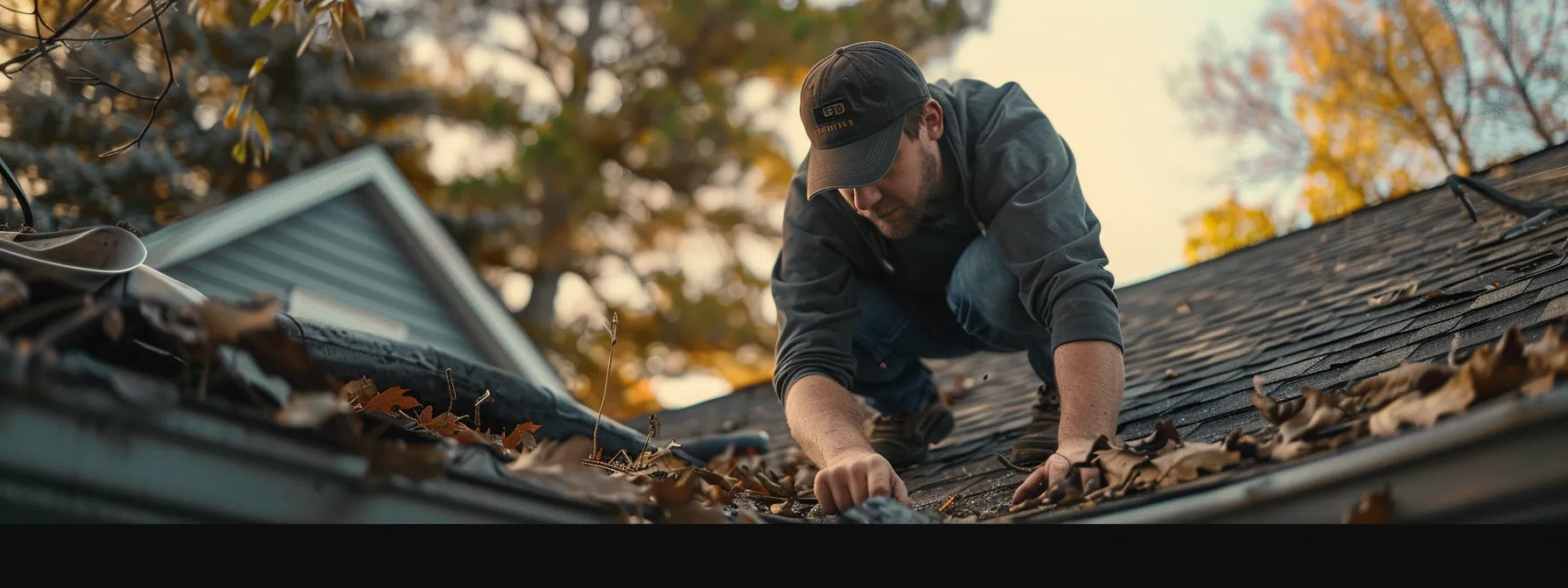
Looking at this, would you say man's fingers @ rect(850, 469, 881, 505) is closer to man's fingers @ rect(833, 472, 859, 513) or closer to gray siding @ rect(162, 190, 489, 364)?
man's fingers @ rect(833, 472, 859, 513)

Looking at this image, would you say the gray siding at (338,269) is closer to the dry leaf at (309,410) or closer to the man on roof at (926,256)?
the man on roof at (926,256)

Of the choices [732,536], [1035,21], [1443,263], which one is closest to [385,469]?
[732,536]

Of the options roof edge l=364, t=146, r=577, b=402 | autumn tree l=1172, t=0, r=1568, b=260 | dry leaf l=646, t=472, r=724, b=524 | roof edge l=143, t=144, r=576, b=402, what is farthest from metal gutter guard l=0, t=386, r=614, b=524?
autumn tree l=1172, t=0, r=1568, b=260

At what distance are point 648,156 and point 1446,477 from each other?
14712 millimetres

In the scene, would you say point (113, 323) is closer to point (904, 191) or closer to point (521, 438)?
point (521, 438)

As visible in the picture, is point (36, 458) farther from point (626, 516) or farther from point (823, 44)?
point (823, 44)

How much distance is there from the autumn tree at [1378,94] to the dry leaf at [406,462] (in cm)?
1798

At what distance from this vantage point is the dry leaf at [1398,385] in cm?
142

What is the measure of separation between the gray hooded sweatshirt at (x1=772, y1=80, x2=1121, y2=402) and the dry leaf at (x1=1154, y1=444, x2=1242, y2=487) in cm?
63

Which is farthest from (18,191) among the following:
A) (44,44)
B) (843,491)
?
(843,491)

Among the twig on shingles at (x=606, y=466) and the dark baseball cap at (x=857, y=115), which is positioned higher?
the dark baseball cap at (x=857, y=115)

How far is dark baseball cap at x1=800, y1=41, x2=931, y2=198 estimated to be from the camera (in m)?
2.43

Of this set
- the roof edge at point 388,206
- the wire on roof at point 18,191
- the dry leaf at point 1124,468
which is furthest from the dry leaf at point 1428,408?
the roof edge at point 388,206

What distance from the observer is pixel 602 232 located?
15672 mm
